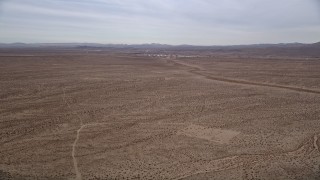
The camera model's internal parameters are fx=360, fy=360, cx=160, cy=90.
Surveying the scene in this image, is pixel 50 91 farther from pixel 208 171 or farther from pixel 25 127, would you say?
pixel 208 171

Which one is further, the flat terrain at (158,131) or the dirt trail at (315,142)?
the dirt trail at (315,142)

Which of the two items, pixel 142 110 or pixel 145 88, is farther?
pixel 145 88

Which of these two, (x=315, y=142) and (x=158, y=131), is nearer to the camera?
(x=315, y=142)

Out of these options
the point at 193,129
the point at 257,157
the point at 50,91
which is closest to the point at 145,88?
the point at 50,91

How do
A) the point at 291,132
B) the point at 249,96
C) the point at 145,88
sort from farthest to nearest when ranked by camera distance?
the point at 145,88, the point at 249,96, the point at 291,132

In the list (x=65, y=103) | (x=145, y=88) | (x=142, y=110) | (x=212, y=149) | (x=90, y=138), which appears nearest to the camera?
(x=212, y=149)

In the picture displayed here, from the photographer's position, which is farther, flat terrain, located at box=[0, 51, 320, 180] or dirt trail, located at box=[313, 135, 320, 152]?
dirt trail, located at box=[313, 135, 320, 152]
